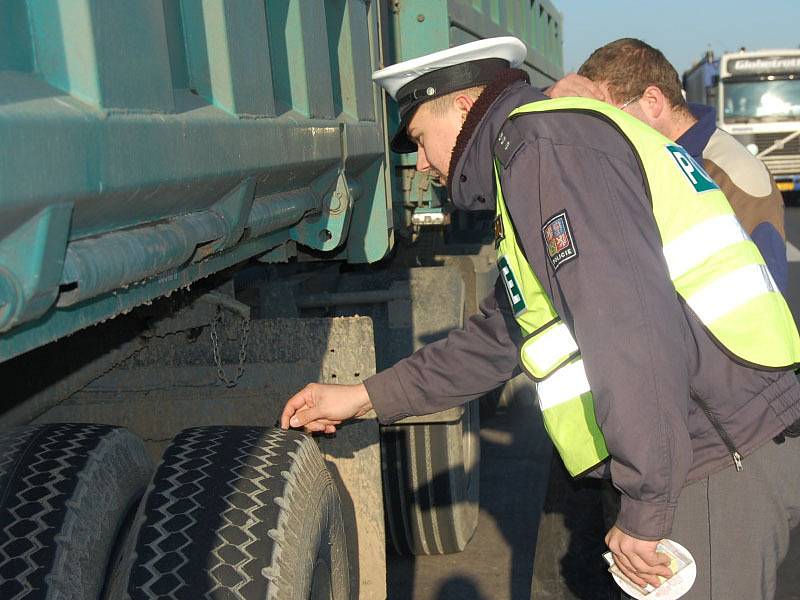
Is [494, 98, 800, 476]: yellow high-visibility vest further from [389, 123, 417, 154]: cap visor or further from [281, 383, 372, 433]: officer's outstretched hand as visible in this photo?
[281, 383, 372, 433]: officer's outstretched hand

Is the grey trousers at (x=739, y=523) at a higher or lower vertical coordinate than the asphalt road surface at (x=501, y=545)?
higher


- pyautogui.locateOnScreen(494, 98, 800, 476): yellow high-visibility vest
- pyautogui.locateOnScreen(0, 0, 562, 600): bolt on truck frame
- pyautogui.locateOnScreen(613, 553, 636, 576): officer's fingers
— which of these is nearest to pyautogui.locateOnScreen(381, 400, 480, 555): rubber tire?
pyautogui.locateOnScreen(0, 0, 562, 600): bolt on truck frame

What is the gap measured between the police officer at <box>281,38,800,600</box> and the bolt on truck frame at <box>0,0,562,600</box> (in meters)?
0.39

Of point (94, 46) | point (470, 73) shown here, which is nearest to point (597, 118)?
point (470, 73)

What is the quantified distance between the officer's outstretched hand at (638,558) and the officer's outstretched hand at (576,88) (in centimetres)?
126

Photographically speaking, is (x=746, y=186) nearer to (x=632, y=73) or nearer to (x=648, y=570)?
(x=632, y=73)

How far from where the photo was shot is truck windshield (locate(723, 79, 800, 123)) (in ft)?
56.8

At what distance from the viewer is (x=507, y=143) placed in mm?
1879

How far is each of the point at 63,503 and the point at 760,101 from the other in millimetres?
17444


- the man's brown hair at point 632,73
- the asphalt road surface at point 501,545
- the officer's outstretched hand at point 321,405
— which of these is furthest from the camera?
the asphalt road surface at point 501,545

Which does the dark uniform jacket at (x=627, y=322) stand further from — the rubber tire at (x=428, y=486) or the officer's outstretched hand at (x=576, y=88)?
the rubber tire at (x=428, y=486)

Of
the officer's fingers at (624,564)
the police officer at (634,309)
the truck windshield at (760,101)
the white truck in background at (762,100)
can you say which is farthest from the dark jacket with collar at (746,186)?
the truck windshield at (760,101)

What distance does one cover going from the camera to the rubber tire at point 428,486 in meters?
3.98

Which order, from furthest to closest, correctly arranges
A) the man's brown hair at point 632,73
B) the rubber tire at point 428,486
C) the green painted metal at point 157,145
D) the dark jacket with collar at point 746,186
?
the rubber tire at point 428,486, the man's brown hair at point 632,73, the dark jacket with collar at point 746,186, the green painted metal at point 157,145
